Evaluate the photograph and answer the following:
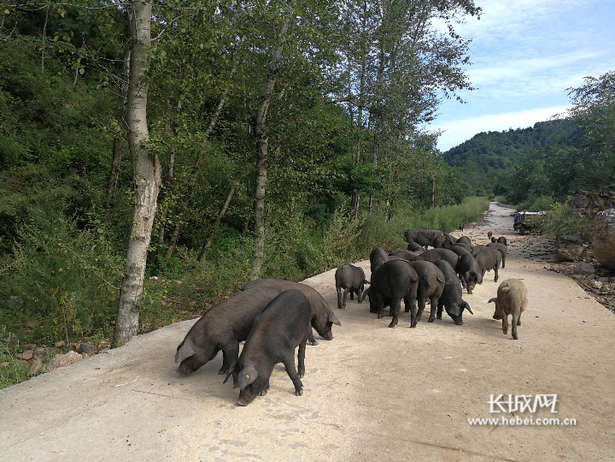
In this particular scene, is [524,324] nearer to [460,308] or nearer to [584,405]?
[460,308]

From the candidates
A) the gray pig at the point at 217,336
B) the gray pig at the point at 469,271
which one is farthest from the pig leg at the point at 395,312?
the gray pig at the point at 469,271

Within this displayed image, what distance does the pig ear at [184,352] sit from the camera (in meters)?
3.90

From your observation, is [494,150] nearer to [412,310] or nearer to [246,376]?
[412,310]

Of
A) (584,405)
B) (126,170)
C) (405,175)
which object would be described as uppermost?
(405,175)

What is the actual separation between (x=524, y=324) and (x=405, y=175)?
17.3 m

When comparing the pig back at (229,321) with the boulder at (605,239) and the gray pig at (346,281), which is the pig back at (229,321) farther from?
the boulder at (605,239)

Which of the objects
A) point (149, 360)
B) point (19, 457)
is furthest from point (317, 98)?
point (19, 457)

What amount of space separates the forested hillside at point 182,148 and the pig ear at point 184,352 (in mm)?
1661

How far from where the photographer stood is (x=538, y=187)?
161ft

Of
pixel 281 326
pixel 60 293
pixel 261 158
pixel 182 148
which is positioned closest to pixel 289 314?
pixel 281 326

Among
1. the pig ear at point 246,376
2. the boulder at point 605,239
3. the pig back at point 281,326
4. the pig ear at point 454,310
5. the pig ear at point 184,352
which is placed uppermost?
the boulder at point 605,239

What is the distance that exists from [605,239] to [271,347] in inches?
412

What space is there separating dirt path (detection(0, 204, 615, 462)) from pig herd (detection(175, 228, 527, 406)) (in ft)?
0.84

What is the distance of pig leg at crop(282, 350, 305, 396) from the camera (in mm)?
3691
